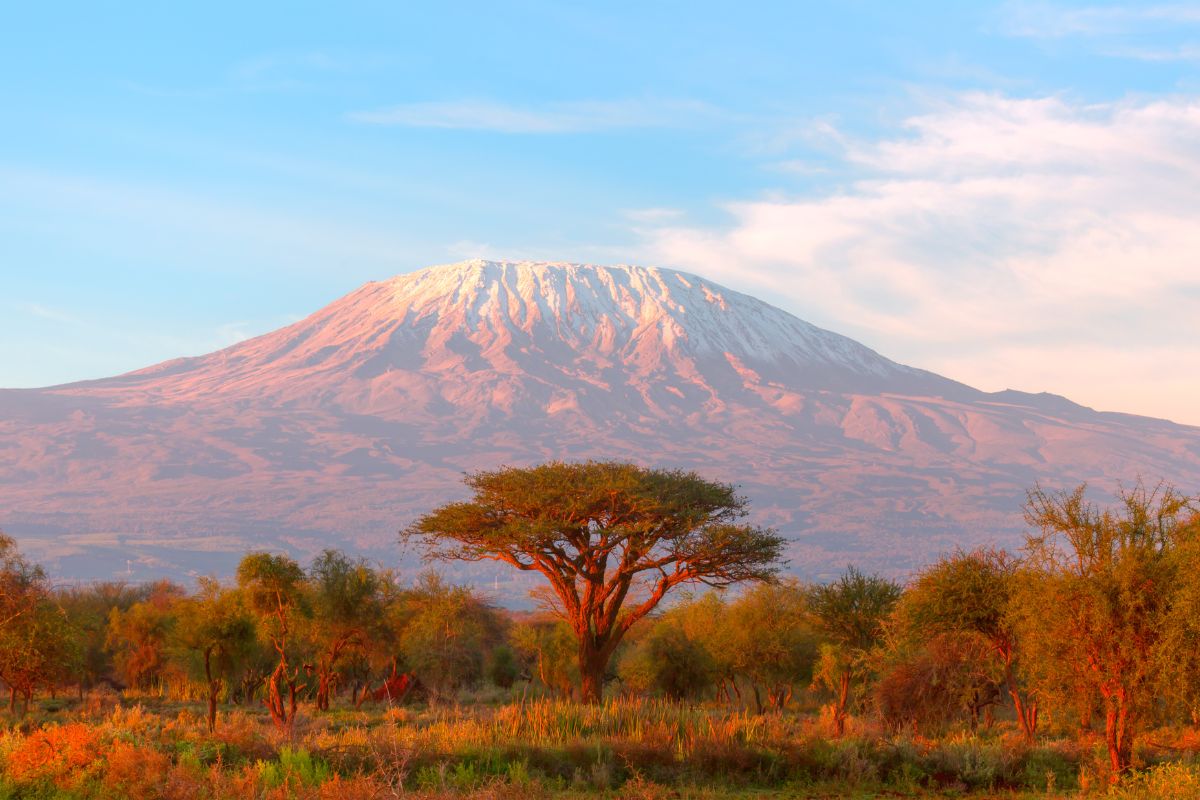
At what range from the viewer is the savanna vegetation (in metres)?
18.2

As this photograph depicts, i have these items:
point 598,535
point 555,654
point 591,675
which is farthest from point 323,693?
point 598,535

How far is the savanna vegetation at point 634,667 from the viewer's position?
18172 millimetres

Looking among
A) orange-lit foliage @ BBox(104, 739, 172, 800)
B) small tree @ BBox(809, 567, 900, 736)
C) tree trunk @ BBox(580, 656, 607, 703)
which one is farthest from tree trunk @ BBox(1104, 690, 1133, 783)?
small tree @ BBox(809, 567, 900, 736)

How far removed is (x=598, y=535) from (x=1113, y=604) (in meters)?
17.5

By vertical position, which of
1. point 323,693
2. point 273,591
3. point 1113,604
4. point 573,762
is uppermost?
point 1113,604

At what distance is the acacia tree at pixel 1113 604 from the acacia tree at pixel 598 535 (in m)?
13.7

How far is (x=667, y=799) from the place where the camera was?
17109mm

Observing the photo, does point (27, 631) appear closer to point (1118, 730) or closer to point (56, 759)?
point (56, 759)

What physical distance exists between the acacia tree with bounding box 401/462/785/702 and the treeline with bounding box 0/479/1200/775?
1.46m

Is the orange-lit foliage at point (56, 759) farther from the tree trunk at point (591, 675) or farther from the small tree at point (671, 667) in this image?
the small tree at point (671, 667)

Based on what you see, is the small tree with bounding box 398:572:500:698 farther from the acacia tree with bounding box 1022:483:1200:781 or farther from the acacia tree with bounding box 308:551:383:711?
the acacia tree with bounding box 1022:483:1200:781

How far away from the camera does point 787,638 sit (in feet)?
161

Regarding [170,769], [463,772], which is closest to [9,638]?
[170,769]

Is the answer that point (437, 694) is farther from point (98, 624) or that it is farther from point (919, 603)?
point (919, 603)
